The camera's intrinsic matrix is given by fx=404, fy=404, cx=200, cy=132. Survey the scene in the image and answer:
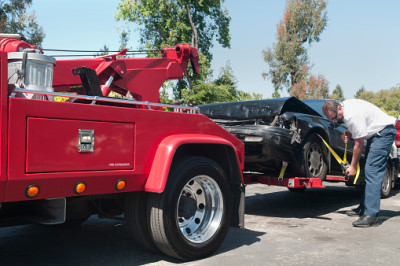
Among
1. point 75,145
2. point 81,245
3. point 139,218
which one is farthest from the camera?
point 81,245

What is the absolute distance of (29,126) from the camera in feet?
8.54

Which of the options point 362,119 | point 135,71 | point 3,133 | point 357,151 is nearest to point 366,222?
point 357,151

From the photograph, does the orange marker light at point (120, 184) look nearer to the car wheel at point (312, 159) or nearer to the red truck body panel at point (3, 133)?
the red truck body panel at point (3, 133)

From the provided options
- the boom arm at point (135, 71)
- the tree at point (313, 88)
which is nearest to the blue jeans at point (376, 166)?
the boom arm at point (135, 71)

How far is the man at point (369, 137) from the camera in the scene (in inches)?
210

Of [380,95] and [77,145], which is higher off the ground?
[380,95]

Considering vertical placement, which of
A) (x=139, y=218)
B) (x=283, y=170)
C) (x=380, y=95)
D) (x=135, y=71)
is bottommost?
(x=139, y=218)

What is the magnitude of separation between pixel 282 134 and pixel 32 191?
345 cm

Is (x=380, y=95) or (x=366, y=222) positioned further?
(x=380, y=95)

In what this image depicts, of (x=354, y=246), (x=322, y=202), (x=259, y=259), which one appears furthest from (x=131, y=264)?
(x=322, y=202)

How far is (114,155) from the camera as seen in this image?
10.2 feet

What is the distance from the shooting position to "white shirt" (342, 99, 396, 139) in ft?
17.5

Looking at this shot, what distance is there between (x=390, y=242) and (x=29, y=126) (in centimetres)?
393

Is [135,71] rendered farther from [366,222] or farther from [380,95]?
[380,95]
